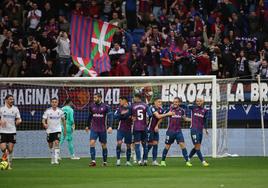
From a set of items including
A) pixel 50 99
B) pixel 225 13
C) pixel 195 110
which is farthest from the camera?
pixel 225 13

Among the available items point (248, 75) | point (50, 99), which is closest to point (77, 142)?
point (50, 99)

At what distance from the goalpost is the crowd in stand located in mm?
2075

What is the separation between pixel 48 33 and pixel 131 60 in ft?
11.1

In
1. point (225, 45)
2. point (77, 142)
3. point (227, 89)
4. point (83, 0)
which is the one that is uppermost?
point (83, 0)

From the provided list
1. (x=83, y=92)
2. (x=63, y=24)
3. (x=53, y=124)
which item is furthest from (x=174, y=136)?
(x=63, y=24)

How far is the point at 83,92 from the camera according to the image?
27.4 m

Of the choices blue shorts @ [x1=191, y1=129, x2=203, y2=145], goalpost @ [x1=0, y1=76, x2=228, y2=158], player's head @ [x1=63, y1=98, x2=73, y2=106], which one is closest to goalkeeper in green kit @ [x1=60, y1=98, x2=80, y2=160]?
player's head @ [x1=63, y1=98, x2=73, y2=106]

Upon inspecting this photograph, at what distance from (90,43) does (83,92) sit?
1880 mm

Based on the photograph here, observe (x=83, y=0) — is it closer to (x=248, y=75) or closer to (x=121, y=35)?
(x=121, y=35)

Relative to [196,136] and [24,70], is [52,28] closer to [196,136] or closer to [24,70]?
[24,70]

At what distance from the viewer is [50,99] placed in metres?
26.9

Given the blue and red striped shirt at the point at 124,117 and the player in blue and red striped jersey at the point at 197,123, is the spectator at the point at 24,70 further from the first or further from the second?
the player in blue and red striped jersey at the point at 197,123

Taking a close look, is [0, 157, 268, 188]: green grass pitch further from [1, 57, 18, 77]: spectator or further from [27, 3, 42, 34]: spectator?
[27, 3, 42, 34]: spectator

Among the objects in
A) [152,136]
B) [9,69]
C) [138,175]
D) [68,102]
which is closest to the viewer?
[138,175]
